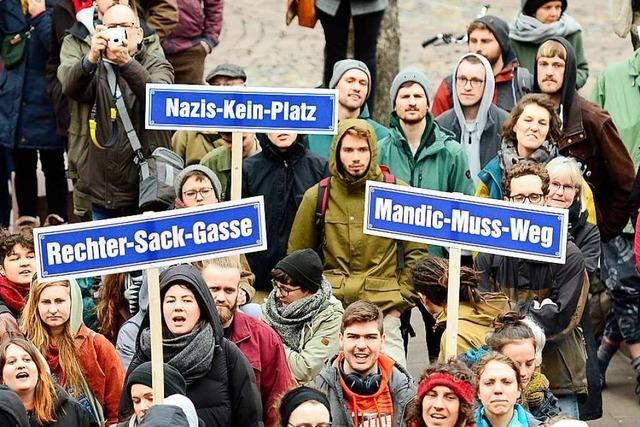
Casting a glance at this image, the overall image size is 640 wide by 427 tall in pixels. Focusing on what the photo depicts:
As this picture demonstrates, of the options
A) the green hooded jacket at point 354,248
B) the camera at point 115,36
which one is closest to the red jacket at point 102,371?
the green hooded jacket at point 354,248

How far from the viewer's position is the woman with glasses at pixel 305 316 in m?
9.10

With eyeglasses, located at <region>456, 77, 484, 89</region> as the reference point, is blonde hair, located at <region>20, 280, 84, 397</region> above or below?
below

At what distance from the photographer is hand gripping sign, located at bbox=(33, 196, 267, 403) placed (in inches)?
294

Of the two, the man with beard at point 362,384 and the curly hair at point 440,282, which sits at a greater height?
the curly hair at point 440,282

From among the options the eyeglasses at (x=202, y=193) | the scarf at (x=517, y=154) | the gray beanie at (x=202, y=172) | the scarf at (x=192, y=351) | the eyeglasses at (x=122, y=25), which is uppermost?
the eyeglasses at (x=122, y=25)

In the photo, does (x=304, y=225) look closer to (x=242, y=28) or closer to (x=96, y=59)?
(x=96, y=59)

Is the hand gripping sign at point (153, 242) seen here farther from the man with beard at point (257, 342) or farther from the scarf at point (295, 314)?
the scarf at point (295, 314)

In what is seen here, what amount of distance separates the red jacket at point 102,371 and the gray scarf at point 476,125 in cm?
304

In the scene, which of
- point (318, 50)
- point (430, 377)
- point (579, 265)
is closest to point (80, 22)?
point (579, 265)

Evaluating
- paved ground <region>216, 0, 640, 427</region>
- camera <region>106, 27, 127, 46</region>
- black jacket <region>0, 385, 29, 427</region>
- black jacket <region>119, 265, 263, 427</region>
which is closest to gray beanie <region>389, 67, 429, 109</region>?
camera <region>106, 27, 127, 46</region>

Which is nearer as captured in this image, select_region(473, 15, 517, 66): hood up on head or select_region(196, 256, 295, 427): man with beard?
select_region(196, 256, 295, 427): man with beard

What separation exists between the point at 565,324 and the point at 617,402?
1898 millimetres

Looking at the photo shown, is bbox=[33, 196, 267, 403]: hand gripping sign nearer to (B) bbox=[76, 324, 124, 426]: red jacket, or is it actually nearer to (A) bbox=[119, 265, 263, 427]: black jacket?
(A) bbox=[119, 265, 263, 427]: black jacket

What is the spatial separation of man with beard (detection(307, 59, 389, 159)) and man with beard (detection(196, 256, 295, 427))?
2.46 m
